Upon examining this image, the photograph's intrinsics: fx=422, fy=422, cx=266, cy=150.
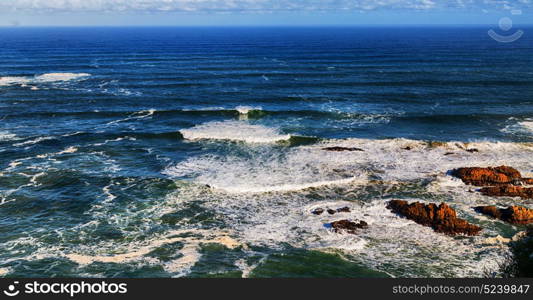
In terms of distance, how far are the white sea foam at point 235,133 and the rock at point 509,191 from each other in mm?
19196

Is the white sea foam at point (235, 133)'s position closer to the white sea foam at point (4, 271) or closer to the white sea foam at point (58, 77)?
the white sea foam at point (4, 271)

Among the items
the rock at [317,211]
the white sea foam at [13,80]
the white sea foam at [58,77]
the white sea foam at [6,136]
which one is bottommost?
the rock at [317,211]

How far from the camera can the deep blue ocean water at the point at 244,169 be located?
74.7 feet

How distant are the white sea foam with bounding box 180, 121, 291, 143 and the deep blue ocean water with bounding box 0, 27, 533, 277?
0.22m

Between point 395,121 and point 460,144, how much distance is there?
9338 millimetres

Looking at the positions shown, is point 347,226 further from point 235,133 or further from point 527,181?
point 235,133

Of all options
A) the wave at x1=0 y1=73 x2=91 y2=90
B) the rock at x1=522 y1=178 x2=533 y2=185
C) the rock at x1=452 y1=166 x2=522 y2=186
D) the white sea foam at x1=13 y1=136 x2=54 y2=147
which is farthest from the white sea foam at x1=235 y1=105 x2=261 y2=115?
the wave at x1=0 y1=73 x2=91 y2=90

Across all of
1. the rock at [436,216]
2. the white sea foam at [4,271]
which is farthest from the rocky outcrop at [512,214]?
the white sea foam at [4,271]

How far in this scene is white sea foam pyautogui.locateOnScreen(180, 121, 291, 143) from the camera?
→ 1677 inches

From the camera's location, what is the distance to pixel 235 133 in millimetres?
44094

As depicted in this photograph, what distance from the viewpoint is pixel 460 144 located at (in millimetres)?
39531

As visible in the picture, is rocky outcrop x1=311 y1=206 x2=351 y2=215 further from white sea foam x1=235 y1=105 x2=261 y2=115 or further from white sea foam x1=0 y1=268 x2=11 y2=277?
white sea foam x1=235 y1=105 x2=261 y2=115

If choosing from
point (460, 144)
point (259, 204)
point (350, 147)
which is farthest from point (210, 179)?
point (460, 144)

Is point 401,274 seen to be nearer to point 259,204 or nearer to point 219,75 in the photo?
point 259,204
